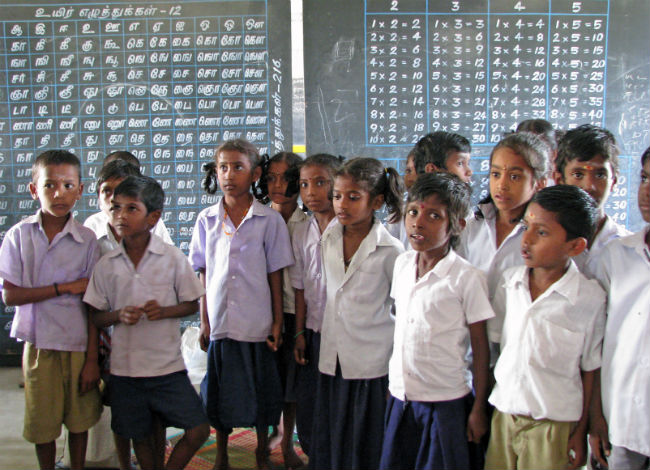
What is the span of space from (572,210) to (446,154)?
0.88m

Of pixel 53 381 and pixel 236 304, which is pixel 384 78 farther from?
pixel 53 381

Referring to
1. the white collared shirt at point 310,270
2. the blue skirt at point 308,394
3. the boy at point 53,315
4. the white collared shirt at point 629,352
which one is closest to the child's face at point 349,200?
the white collared shirt at point 310,270

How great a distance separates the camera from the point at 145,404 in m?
1.80

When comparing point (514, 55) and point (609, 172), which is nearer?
point (609, 172)

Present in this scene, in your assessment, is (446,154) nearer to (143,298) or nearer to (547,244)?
(547,244)

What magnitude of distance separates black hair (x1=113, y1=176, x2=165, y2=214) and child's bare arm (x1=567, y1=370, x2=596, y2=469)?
148 cm

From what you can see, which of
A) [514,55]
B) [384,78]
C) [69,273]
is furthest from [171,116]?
[514,55]

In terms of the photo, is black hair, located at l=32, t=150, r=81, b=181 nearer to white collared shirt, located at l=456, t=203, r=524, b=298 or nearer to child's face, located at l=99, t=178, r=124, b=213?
child's face, located at l=99, t=178, r=124, b=213

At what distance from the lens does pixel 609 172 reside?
171 cm

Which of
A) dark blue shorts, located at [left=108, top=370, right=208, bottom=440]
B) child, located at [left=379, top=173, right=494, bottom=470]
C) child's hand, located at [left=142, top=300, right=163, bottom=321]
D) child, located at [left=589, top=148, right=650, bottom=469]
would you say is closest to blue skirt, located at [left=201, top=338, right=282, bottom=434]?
dark blue shorts, located at [left=108, top=370, right=208, bottom=440]

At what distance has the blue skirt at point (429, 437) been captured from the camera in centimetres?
151

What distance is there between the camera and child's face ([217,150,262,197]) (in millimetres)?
2049

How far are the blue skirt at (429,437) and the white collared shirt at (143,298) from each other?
767 millimetres

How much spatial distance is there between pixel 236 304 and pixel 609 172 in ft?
4.54
